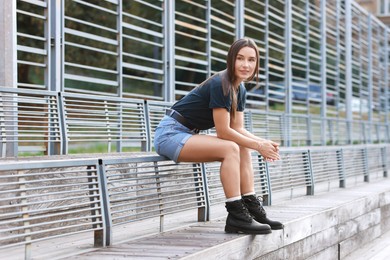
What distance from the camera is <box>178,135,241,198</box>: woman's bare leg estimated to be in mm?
6279

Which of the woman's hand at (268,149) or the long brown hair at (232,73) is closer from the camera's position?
the long brown hair at (232,73)

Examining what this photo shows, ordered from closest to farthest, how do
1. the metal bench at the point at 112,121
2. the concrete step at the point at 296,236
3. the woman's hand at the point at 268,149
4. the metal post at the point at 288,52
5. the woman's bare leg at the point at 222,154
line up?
the concrete step at the point at 296,236 < the woman's bare leg at the point at 222,154 < the woman's hand at the point at 268,149 < the metal bench at the point at 112,121 < the metal post at the point at 288,52

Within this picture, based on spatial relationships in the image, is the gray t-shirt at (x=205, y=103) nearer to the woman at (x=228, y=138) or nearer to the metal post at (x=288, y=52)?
the woman at (x=228, y=138)

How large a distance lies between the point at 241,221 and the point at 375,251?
12.6 feet

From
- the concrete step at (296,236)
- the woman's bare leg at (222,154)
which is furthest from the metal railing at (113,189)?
the woman's bare leg at (222,154)

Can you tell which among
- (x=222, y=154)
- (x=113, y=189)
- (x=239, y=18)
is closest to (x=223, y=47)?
(x=239, y=18)

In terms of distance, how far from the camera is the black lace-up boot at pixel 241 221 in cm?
632

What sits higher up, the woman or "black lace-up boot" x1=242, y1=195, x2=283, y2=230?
the woman

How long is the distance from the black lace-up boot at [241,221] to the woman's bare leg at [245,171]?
264 mm

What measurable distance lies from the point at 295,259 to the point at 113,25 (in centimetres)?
2476

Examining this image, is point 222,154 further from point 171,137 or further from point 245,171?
point 171,137

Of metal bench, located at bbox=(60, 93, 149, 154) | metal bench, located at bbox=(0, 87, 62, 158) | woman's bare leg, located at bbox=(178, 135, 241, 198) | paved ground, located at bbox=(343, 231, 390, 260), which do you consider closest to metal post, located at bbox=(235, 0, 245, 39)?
metal bench, located at bbox=(60, 93, 149, 154)

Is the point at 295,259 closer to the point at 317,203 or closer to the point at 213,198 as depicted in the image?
the point at 213,198

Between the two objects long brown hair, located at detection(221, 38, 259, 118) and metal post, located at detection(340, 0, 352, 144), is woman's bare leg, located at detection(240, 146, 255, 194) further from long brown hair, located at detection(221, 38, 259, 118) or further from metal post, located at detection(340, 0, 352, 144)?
metal post, located at detection(340, 0, 352, 144)
